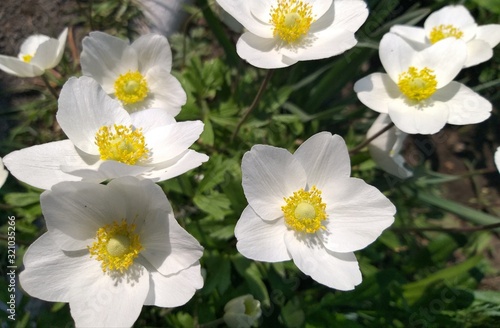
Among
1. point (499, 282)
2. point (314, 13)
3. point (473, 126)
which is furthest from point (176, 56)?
point (499, 282)

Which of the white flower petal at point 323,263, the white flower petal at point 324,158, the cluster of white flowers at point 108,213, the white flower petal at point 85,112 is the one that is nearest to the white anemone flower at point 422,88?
the white flower petal at point 324,158

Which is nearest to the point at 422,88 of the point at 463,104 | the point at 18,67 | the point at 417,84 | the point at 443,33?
the point at 417,84

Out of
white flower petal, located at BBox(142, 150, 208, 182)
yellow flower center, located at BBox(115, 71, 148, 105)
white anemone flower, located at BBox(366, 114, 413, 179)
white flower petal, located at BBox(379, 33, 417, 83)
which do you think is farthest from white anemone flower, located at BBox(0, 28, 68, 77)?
white anemone flower, located at BBox(366, 114, 413, 179)

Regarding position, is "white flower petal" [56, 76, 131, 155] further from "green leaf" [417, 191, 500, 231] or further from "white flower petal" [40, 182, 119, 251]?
"green leaf" [417, 191, 500, 231]

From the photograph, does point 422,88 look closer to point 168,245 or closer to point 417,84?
point 417,84

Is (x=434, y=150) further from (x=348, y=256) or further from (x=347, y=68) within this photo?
(x=348, y=256)
